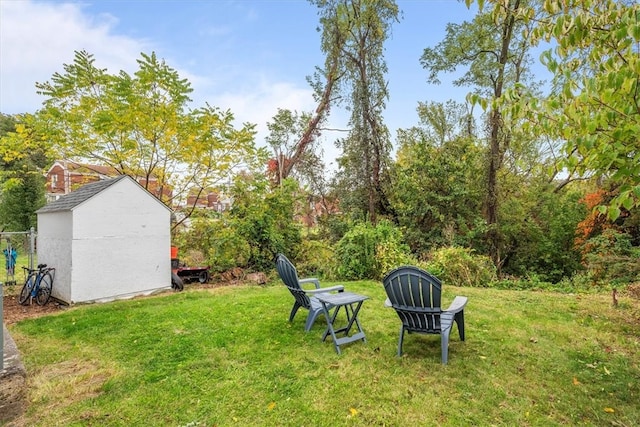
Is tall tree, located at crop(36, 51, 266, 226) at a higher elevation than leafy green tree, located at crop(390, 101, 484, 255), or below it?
higher

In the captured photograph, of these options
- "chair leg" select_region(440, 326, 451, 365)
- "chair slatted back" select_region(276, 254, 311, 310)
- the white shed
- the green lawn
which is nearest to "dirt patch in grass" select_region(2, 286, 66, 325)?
the white shed

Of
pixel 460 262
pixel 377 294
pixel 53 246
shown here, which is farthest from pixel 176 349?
pixel 460 262

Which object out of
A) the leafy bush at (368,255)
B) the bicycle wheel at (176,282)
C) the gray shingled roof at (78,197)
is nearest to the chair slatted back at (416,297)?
the leafy bush at (368,255)

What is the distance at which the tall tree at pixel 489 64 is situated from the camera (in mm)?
10188

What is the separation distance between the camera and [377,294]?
6125 millimetres

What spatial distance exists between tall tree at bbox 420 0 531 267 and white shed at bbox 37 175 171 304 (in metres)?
9.45

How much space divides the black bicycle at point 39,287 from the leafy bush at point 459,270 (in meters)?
7.64

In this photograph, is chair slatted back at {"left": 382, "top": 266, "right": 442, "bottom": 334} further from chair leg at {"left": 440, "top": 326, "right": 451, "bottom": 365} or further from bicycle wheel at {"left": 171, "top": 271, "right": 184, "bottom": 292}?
bicycle wheel at {"left": 171, "top": 271, "right": 184, "bottom": 292}

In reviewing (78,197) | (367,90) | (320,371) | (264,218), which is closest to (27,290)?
(78,197)


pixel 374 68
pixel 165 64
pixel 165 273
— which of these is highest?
pixel 374 68

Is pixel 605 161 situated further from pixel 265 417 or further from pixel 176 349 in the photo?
pixel 176 349

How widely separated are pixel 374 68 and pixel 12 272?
1163cm

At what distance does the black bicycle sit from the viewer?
586cm

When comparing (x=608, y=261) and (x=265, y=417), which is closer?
(x=265, y=417)
